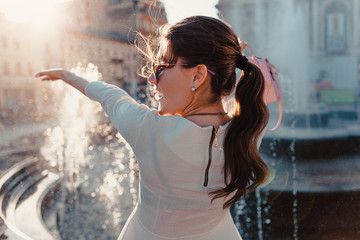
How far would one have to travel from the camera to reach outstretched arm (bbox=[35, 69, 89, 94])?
112 centimetres

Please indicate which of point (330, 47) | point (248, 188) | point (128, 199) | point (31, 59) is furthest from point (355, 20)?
point (248, 188)

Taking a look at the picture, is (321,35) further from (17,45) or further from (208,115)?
(208,115)

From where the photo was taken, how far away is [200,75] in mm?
942

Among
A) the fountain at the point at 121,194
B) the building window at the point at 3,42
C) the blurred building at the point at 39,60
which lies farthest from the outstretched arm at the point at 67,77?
the building window at the point at 3,42

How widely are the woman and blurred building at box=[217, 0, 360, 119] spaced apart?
24.4 meters

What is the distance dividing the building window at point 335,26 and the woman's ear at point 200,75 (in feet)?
113

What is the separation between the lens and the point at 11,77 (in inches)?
961

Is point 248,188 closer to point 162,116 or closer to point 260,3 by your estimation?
point 162,116

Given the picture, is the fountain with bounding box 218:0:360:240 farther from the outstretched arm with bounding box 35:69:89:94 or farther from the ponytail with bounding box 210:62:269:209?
the outstretched arm with bounding box 35:69:89:94

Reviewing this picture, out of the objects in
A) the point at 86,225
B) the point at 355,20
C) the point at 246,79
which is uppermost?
the point at 355,20

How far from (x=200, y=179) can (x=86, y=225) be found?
125 inches

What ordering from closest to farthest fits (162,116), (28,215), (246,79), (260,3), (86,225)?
(162,116) → (246,79) → (28,215) → (86,225) → (260,3)

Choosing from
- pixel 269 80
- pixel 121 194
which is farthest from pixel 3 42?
pixel 269 80

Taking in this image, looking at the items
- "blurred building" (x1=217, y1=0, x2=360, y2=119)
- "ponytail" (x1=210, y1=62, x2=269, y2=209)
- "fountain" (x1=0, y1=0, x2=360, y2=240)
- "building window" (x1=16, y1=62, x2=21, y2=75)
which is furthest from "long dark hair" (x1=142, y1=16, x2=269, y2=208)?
"building window" (x1=16, y1=62, x2=21, y2=75)
